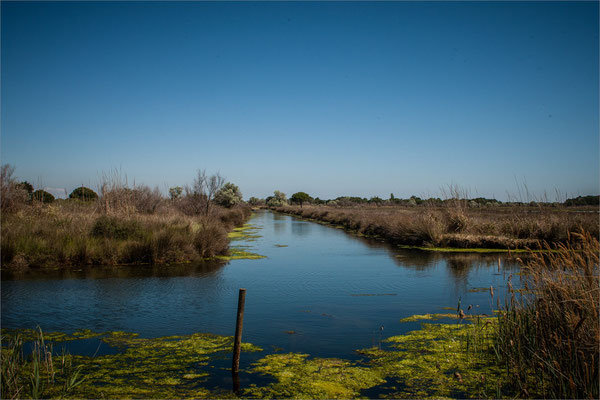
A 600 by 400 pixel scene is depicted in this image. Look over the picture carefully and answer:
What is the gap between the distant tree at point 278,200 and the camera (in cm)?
10428

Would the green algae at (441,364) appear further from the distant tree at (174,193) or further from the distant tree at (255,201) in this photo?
the distant tree at (255,201)

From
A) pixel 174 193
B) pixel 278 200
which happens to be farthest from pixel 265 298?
pixel 278 200

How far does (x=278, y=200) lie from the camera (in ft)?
352

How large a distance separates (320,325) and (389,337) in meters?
1.50

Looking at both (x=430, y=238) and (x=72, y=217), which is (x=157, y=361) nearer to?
(x=72, y=217)

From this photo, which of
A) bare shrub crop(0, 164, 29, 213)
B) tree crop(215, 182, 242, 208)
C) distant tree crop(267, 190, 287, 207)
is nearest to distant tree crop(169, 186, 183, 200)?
tree crop(215, 182, 242, 208)

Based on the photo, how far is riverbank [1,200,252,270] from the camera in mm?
13500

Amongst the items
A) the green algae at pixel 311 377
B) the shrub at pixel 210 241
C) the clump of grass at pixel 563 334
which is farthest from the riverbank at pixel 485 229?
the green algae at pixel 311 377

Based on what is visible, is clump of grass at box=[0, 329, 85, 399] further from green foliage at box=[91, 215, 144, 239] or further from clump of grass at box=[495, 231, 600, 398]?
green foliage at box=[91, 215, 144, 239]

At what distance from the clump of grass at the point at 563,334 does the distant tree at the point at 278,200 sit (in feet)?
318

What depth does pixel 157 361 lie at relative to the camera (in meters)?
5.94

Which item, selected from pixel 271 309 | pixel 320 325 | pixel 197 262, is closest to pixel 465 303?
pixel 320 325

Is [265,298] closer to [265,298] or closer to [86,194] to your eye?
[265,298]

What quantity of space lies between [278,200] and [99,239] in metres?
92.4
